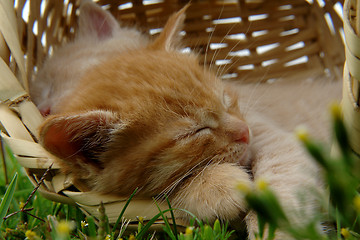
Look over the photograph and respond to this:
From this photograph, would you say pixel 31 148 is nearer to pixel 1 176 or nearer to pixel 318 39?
pixel 1 176

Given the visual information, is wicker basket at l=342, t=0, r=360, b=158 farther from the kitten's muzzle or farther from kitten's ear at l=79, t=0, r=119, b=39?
kitten's ear at l=79, t=0, r=119, b=39

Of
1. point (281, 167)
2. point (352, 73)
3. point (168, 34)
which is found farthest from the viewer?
point (168, 34)

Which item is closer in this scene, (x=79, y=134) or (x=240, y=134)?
(x=79, y=134)

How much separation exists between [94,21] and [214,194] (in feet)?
4.55

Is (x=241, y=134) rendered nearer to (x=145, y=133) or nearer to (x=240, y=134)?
(x=240, y=134)

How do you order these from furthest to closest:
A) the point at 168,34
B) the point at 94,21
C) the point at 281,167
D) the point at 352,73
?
the point at 94,21 < the point at 168,34 < the point at 281,167 < the point at 352,73

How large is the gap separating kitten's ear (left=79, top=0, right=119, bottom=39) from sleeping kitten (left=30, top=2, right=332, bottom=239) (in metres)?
0.85

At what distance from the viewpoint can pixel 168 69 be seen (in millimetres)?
1166

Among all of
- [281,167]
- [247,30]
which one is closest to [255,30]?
[247,30]

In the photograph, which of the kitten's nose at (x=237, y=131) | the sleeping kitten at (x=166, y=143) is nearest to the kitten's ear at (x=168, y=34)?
the sleeping kitten at (x=166, y=143)

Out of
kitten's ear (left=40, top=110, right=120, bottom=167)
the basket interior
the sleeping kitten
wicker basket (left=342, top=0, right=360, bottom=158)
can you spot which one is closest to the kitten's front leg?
the sleeping kitten

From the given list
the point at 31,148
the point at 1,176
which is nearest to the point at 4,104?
the point at 31,148

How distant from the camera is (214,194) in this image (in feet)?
3.10

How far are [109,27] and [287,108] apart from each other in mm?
1070
